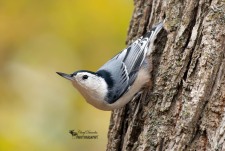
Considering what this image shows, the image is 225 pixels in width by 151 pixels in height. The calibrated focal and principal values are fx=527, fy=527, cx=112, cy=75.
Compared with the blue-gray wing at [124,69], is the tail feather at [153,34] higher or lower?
higher

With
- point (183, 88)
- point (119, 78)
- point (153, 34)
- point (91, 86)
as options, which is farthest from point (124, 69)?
point (183, 88)

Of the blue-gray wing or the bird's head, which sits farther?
the blue-gray wing

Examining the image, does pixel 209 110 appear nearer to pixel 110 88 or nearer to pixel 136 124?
pixel 136 124

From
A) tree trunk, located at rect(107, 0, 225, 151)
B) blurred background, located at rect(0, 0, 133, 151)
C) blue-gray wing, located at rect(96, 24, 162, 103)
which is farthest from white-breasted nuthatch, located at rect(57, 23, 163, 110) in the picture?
blurred background, located at rect(0, 0, 133, 151)

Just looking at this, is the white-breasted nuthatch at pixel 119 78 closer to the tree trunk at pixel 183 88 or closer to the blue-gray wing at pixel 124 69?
the blue-gray wing at pixel 124 69

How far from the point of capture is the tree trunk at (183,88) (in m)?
2.89

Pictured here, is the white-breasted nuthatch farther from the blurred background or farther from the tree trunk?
the blurred background

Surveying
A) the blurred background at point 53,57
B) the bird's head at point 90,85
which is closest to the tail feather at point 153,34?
the bird's head at point 90,85

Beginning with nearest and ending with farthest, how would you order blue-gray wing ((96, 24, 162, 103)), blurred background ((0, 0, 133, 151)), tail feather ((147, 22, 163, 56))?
tail feather ((147, 22, 163, 56)) → blue-gray wing ((96, 24, 162, 103)) → blurred background ((0, 0, 133, 151))

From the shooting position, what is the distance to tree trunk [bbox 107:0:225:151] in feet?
9.48

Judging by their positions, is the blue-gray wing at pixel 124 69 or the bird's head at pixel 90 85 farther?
the blue-gray wing at pixel 124 69

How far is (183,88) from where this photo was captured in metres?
3.02

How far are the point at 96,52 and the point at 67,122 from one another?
2.45 feet

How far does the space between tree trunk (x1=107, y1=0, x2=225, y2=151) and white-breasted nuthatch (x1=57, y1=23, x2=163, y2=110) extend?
14 cm
